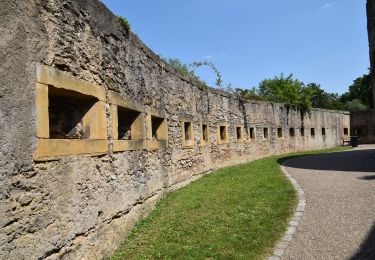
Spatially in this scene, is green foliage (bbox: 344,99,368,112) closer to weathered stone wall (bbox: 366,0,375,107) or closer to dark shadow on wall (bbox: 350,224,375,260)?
weathered stone wall (bbox: 366,0,375,107)

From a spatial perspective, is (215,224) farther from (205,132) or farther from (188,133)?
(205,132)

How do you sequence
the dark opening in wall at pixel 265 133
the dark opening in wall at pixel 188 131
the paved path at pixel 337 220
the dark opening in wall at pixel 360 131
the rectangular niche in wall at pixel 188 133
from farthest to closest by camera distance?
the dark opening in wall at pixel 360 131 → the dark opening in wall at pixel 265 133 → the dark opening in wall at pixel 188 131 → the rectangular niche in wall at pixel 188 133 → the paved path at pixel 337 220

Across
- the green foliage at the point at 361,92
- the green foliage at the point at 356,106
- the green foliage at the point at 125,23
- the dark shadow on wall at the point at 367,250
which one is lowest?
the dark shadow on wall at the point at 367,250

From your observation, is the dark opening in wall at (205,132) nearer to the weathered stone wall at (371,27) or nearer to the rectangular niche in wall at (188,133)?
the rectangular niche in wall at (188,133)

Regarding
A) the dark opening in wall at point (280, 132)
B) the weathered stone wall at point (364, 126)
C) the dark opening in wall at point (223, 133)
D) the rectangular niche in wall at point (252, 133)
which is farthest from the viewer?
the weathered stone wall at point (364, 126)

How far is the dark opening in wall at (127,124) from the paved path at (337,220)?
339cm

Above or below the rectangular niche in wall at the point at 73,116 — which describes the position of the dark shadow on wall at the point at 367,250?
below

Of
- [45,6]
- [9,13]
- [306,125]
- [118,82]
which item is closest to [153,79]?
[118,82]

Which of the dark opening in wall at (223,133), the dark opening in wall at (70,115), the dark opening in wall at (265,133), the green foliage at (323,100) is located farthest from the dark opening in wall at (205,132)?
the green foliage at (323,100)

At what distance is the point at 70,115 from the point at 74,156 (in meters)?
0.82

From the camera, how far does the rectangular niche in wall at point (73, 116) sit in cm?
396

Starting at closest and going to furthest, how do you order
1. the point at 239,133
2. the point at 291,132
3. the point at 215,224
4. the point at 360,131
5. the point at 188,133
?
the point at 215,224, the point at 188,133, the point at 239,133, the point at 291,132, the point at 360,131

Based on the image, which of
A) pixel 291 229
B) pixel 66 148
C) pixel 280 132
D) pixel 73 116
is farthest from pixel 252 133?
pixel 66 148

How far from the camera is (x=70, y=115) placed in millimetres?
4836
